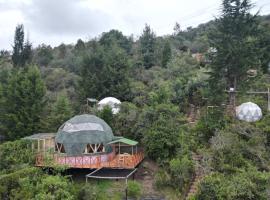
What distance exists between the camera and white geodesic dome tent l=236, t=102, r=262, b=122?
104 feet

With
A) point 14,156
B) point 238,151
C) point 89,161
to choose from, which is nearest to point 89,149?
point 89,161

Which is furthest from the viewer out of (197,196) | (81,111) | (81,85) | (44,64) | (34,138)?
(44,64)

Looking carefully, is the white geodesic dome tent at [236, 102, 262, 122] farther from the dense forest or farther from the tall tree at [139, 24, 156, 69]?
the tall tree at [139, 24, 156, 69]

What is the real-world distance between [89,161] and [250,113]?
14537 millimetres

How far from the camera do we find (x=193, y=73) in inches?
1789

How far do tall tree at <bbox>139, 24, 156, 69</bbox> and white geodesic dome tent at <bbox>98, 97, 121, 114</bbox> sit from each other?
20.1 meters

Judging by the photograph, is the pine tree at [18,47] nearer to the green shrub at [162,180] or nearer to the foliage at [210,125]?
the foliage at [210,125]

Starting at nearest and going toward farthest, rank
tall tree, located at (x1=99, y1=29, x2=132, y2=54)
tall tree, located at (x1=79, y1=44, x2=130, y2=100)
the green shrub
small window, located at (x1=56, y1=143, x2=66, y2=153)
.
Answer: the green shrub, small window, located at (x1=56, y1=143, x2=66, y2=153), tall tree, located at (x1=79, y1=44, x2=130, y2=100), tall tree, located at (x1=99, y1=29, x2=132, y2=54)

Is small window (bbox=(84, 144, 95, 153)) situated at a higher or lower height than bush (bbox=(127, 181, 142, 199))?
higher

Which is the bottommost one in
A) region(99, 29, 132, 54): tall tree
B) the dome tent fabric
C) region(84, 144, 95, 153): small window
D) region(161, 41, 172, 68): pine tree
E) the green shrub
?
the green shrub

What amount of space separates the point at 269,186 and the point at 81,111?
22908 mm

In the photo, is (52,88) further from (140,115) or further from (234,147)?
(234,147)

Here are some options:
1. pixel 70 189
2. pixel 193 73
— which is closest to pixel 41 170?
pixel 70 189

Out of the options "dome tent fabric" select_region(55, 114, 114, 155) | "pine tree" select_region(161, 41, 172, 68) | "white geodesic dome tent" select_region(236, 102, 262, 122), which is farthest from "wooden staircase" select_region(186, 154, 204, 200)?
"pine tree" select_region(161, 41, 172, 68)
